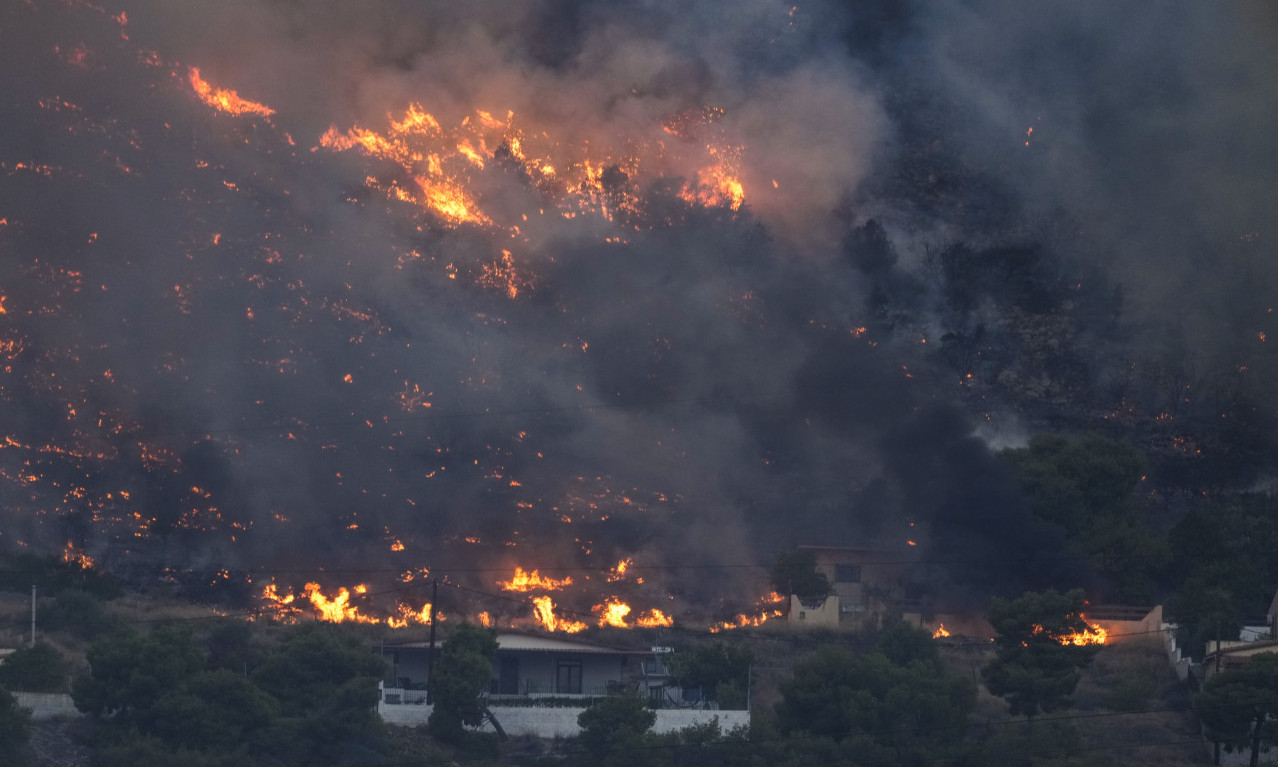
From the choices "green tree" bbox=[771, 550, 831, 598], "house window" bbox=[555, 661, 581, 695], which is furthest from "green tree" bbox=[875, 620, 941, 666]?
"green tree" bbox=[771, 550, 831, 598]

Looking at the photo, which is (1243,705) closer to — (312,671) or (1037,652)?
(1037,652)

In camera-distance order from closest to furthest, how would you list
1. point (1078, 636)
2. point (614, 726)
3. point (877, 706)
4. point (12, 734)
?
point (12, 734), point (614, 726), point (877, 706), point (1078, 636)

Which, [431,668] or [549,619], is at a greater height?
[549,619]

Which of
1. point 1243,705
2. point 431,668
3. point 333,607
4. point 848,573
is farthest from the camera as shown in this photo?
point 848,573

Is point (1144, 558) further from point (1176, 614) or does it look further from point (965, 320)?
point (965, 320)

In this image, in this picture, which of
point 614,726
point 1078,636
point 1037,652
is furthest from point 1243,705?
point 614,726

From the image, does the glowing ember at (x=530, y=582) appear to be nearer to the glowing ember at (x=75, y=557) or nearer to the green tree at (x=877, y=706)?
the glowing ember at (x=75, y=557)

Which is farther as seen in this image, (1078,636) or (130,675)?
(1078,636)

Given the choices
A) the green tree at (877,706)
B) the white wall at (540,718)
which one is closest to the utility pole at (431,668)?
the white wall at (540,718)
